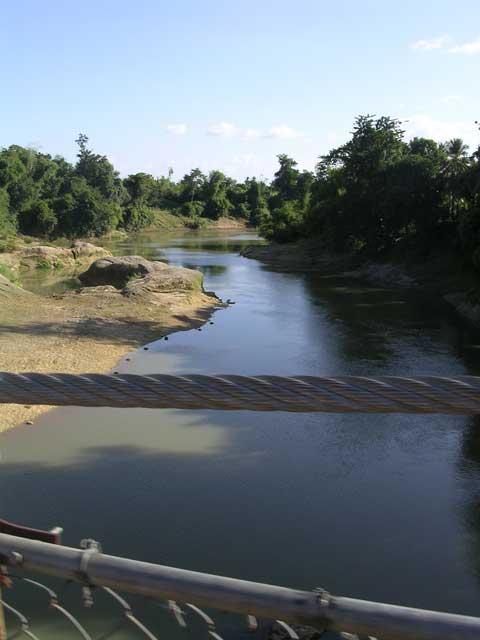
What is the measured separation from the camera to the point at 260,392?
169 cm

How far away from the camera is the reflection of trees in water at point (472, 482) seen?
289 inches

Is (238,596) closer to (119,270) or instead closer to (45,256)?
(119,270)

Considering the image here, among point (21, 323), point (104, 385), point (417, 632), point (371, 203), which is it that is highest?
point (371, 203)

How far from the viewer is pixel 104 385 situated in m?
1.75

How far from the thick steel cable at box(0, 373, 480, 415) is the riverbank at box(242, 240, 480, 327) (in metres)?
20.6

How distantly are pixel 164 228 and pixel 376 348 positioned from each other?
6297cm

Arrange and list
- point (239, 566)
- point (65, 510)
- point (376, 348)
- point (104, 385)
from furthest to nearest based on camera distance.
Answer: point (376, 348) < point (65, 510) < point (239, 566) < point (104, 385)

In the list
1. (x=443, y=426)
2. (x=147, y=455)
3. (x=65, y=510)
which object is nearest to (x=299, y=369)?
(x=443, y=426)

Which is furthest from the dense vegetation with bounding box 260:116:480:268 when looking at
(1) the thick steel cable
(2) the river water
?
(1) the thick steel cable

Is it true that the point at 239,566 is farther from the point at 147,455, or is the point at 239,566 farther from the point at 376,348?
the point at 376,348

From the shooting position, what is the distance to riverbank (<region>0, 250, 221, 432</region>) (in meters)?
14.2

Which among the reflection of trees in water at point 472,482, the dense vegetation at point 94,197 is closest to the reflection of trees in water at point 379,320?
the reflection of trees in water at point 472,482

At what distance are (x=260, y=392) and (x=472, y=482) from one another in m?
8.21

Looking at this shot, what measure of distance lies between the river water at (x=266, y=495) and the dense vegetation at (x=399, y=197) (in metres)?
17.1
